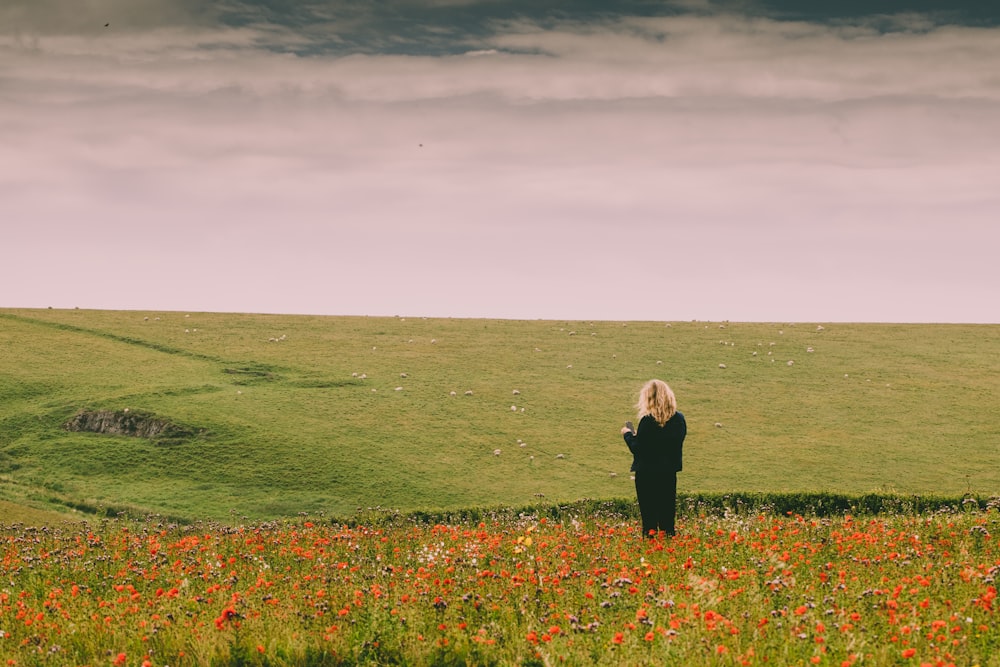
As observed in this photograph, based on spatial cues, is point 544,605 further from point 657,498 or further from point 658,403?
point 657,498

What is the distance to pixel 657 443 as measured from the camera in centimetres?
1306

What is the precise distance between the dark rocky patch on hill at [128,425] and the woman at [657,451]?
24.5m

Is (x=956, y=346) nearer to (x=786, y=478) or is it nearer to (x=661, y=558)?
(x=786, y=478)

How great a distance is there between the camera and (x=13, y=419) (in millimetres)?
35469

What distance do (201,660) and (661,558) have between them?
5593 mm

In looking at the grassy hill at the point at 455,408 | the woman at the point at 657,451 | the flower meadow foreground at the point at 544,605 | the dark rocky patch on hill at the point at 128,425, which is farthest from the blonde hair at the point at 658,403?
the dark rocky patch on hill at the point at 128,425

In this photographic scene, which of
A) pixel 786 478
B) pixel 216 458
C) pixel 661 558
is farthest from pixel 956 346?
pixel 661 558

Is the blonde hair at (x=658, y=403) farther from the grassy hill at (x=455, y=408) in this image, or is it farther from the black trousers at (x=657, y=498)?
the grassy hill at (x=455, y=408)

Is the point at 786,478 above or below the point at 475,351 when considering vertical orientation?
below

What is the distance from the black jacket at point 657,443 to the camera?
1303 centimetres

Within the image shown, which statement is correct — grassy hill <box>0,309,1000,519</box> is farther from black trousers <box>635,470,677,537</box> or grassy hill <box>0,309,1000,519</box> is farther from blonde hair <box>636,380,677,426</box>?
blonde hair <box>636,380,677,426</box>

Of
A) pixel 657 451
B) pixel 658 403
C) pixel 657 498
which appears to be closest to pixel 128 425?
pixel 657 498

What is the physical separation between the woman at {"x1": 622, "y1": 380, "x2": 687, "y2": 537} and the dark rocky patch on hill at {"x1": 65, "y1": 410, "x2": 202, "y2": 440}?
2446cm

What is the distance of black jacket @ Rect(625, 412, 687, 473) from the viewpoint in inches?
513
